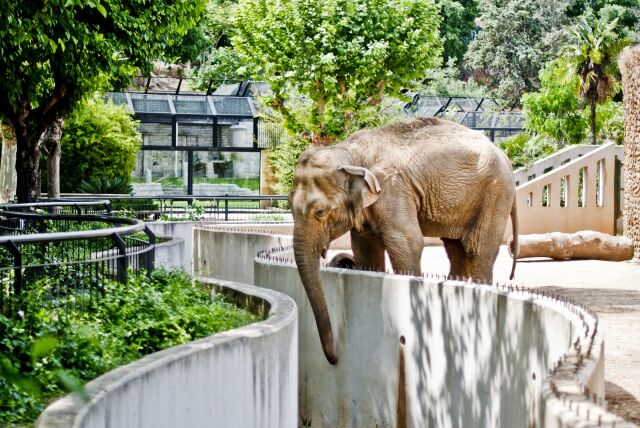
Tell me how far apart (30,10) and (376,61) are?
19404mm

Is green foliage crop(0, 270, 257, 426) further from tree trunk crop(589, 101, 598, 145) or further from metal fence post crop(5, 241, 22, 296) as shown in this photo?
tree trunk crop(589, 101, 598, 145)

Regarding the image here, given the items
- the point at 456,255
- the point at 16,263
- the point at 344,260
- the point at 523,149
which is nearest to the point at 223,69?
the point at 523,149

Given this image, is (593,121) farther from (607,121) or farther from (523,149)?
(607,121)

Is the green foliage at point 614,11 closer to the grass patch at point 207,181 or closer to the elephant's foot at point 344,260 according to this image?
the grass patch at point 207,181

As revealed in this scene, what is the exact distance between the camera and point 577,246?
2291 cm

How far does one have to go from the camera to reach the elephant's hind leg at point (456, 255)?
14.0m

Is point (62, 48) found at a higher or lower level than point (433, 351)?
higher

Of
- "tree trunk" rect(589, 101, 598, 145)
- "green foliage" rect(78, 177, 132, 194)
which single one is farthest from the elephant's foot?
"tree trunk" rect(589, 101, 598, 145)

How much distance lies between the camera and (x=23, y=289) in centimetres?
864

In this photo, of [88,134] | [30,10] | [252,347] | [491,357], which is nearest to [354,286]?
[491,357]

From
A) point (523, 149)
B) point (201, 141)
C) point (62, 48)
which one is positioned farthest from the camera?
point (201, 141)

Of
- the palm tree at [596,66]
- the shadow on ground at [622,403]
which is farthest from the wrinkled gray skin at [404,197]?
the palm tree at [596,66]

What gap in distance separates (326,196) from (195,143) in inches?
1282

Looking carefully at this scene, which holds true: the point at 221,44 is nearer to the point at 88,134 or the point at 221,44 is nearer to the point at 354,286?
the point at 88,134
